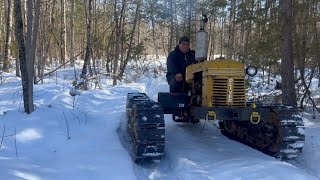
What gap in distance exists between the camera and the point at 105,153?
593 centimetres

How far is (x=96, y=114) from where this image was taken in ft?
30.3

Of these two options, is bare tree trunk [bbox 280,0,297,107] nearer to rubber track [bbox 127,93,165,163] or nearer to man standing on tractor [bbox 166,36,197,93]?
man standing on tractor [bbox 166,36,197,93]

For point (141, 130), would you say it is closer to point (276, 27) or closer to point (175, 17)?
point (276, 27)

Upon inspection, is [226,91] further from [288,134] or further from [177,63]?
[177,63]

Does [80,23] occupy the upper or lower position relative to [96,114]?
upper

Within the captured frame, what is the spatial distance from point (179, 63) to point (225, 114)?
244 cm

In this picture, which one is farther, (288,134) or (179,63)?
(179,63)

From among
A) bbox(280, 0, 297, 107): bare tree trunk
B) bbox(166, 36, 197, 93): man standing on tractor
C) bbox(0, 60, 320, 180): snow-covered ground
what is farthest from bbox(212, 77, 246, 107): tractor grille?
bbox(280, 0, 297, 107): bare tree trunk

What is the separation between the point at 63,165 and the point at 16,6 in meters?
3.98

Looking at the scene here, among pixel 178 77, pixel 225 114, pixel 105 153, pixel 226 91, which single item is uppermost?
pixel 178 77

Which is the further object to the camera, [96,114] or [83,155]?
[96,114]

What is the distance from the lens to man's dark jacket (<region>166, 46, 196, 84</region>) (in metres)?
8.10

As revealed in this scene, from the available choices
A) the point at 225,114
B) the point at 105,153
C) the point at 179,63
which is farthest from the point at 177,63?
the point at 105,153

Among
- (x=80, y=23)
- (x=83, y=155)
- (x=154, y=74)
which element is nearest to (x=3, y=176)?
(x=83, y=155)
